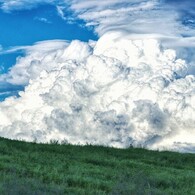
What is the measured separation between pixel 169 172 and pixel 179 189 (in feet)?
12.1

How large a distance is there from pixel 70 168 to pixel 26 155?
123 inches

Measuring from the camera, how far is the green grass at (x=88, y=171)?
1332cm

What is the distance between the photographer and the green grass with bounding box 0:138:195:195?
43.7 feet

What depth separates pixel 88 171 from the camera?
1839cm

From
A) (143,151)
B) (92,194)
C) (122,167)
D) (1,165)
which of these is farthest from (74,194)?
(143,151)

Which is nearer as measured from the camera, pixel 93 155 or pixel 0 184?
pixel 0 184

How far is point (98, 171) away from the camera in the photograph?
61.0 ft

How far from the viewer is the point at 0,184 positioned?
13.4 meters

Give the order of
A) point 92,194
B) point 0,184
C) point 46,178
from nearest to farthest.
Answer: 1. point 0,184
2. point 92,194
3. point 46,178

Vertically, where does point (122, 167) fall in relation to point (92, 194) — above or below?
above

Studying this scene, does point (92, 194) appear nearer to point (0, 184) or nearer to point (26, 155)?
point (0, 184)

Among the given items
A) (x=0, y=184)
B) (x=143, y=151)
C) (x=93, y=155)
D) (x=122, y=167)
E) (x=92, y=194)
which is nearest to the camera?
(x=0, y=184)

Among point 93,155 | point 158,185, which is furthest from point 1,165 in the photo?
point 93,155

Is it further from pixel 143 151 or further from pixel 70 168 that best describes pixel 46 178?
pixel 143 151
